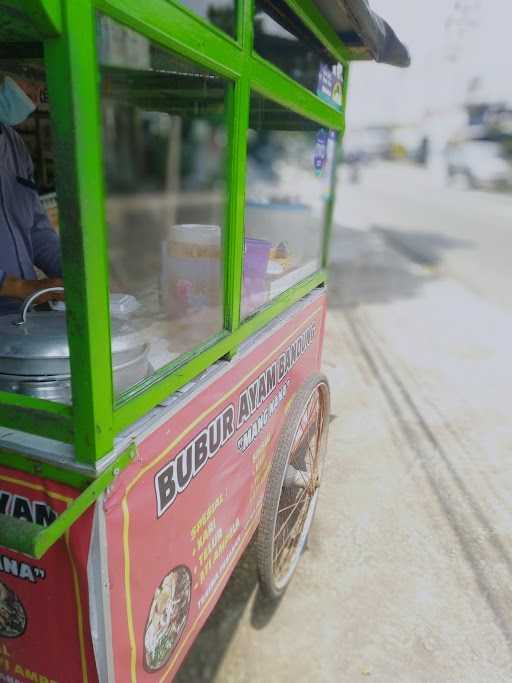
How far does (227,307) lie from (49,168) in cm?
174

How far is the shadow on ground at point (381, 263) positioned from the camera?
7285 mm

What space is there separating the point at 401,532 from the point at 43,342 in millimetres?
2200

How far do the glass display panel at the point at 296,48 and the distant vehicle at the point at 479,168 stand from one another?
68.5 ft

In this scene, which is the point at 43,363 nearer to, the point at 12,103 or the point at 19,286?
the point at 19,286

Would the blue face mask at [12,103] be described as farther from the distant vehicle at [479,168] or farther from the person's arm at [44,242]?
the distant vehicle at [479,168]

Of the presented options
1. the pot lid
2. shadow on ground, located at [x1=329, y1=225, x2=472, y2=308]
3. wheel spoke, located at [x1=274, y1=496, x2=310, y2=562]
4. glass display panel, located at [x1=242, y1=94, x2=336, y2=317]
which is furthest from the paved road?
the pot lid

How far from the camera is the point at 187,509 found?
1431 mm

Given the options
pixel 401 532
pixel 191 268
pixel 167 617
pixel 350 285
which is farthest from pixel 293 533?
pixel 350 285

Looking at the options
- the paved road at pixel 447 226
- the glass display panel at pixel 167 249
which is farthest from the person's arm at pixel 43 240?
the paved road at pixel 447 226

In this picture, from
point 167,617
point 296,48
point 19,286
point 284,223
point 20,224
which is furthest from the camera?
point 284,223

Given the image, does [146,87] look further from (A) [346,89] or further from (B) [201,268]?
(B) [201,268]

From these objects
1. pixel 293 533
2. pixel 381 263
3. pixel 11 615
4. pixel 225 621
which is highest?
pixel 11 615

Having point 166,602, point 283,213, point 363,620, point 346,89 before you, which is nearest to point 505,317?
point 283,213

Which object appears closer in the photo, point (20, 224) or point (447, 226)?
point (20, 224)
